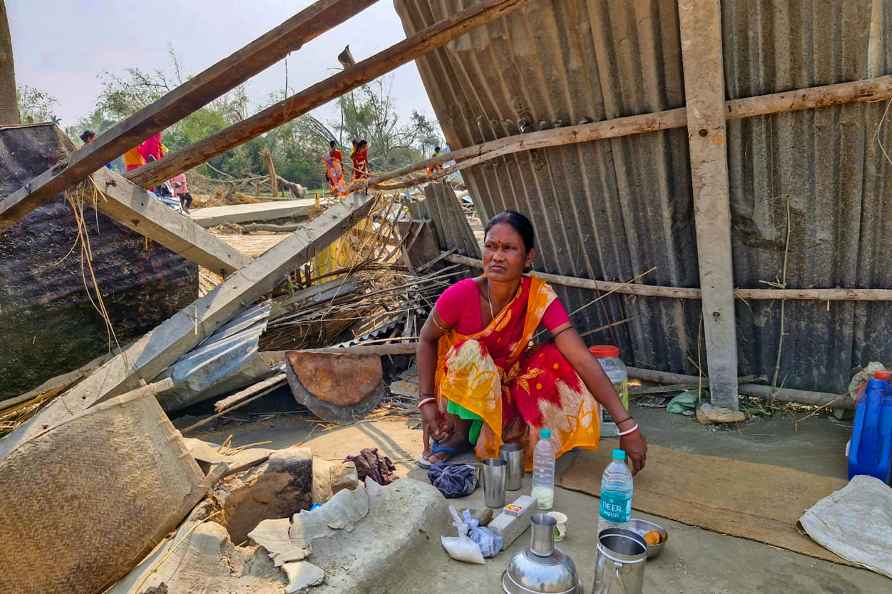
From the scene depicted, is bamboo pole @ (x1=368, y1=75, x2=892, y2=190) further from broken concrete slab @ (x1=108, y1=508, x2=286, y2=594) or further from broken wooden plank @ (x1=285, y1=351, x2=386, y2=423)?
broken concrete slab @ (x1=108, y1=508, x2=286, y2=594)

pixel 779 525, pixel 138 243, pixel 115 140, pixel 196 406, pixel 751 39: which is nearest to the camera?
pixel 779 525

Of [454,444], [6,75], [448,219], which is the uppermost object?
[6,75]

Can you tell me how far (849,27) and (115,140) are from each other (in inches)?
145

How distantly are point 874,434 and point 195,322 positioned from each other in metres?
4.87

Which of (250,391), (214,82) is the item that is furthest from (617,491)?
(250,391)

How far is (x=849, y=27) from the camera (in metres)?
2.78

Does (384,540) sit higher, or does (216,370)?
(216,370)

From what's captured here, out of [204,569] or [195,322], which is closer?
[204,569]

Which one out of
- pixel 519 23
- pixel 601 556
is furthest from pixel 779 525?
pixel 519 23

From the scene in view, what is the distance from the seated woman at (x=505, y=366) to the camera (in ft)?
9.59

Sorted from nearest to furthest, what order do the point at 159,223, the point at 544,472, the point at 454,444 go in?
the point at 544,472 → the point at 454,444 → the point at 159,223

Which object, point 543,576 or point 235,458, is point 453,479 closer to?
point 543,576

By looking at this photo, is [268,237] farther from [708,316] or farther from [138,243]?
[708,316]

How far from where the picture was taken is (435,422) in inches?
126
